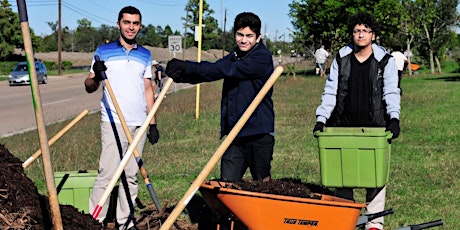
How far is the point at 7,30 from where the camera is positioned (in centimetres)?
7588

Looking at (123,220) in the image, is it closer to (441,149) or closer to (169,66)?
(169,66)

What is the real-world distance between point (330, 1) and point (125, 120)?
47531 millimetres

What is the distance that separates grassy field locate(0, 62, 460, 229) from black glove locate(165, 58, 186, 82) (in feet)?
9.95

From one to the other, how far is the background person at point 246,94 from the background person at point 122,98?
2.99ft

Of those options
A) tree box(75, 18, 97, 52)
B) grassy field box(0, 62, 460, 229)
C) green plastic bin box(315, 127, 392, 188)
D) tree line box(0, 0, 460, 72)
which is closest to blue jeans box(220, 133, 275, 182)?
green plastic bin box(315, 127, 392, 188)

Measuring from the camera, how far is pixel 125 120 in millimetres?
6691

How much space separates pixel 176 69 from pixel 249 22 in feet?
3.31

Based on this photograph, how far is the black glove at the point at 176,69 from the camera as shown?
203 inches

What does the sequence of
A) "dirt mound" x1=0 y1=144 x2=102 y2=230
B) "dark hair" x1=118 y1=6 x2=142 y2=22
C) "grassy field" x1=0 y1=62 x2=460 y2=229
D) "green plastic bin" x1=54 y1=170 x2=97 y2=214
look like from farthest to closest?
"grassy field" x1=0 y1=62 x2=460 y2=229 → "green plastic bin" x1=54 y1=170 x2=97 y2=214 → "dark hair" x1=118 y1=6 x2=142 y2=22 → "dirt mound" x1=0 y1=144 x2=102 y2=230

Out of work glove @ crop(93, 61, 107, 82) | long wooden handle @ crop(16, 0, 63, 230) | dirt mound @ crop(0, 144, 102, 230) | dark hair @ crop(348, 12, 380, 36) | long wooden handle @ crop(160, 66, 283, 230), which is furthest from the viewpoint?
work glove @ crop(93, 61, 107, 82)

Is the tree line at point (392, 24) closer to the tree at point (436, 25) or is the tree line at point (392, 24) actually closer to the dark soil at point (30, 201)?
the tree at point (436, 25)

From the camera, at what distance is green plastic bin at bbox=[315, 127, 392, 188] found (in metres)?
5.88

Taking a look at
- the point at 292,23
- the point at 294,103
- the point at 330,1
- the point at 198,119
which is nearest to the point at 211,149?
the point at 198,119

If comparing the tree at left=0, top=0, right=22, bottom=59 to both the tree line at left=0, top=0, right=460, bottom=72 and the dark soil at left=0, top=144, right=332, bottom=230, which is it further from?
the dark soil at left=0, top=144, right=332, bottom=230
